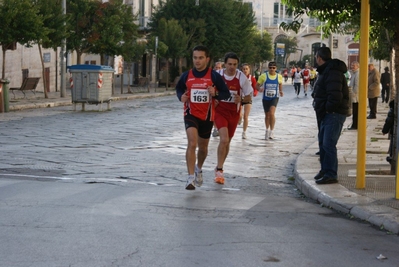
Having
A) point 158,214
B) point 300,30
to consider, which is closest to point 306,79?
point 158,214

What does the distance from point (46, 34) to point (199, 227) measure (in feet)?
81.1

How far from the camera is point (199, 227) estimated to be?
24.2 ft

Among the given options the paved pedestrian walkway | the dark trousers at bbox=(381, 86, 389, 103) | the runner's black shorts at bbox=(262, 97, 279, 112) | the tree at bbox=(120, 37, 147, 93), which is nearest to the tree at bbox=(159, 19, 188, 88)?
the tree at bbox=(120, 37, 147, 93)

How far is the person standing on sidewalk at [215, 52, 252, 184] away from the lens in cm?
1087

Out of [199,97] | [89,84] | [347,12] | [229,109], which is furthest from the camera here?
[89,84]

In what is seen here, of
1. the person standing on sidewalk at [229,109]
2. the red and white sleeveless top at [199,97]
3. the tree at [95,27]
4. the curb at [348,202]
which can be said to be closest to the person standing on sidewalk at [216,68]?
the person standing on sidewalk at [229,109]

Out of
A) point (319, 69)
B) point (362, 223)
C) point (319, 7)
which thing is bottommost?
point (362, 223)

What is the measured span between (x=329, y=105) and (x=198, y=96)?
1.62 m

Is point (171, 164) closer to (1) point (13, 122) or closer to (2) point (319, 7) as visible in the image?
(2) point (319, 7)

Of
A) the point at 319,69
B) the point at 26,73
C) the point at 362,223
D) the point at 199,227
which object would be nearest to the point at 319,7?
the point at 319,69

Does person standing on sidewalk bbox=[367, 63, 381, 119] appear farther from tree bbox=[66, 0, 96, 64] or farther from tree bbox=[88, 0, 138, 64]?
tree bbox=[66, 0, 96, 64]

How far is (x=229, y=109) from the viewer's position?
11.2m

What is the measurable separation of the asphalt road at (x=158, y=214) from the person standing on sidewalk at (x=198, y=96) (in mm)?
602

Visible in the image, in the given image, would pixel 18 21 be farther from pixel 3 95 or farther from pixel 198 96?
pixel 198 96
